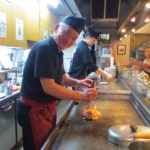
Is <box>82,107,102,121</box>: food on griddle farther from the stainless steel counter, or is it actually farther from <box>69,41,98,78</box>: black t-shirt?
<box>69,41,98,78</box>: black t-shirt

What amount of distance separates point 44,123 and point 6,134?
1.26 m

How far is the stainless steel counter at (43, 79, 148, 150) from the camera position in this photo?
103 centimetres

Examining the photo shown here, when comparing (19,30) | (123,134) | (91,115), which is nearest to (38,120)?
(91,115)

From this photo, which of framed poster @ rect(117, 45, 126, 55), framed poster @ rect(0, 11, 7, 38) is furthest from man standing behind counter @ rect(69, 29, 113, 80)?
framed poster @ rect(117, 45, 126, 55)

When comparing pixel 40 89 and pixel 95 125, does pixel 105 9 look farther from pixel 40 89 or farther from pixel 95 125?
pixel 95 125

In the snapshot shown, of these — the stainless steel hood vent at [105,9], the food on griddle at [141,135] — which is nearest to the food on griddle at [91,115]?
the food on griddle at [141,135]

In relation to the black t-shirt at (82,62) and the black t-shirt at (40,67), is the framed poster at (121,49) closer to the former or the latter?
the black t-shirt at (82,62)

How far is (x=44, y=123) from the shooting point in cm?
156

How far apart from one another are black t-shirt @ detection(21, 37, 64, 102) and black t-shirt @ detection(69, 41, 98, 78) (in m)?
1.24

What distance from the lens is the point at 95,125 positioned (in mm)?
1343

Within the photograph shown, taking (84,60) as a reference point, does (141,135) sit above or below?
below

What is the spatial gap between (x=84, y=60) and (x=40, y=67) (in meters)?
1.54

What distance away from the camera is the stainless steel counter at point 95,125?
103 cm

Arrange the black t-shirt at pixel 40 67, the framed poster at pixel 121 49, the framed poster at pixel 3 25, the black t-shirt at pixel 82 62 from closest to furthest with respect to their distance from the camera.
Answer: the black t-shirt at pixel 40 67 < the framed poster at pixel 3 25 < the black t-shirt at pixel 82 62 < the framed poster at pixel 121 49
